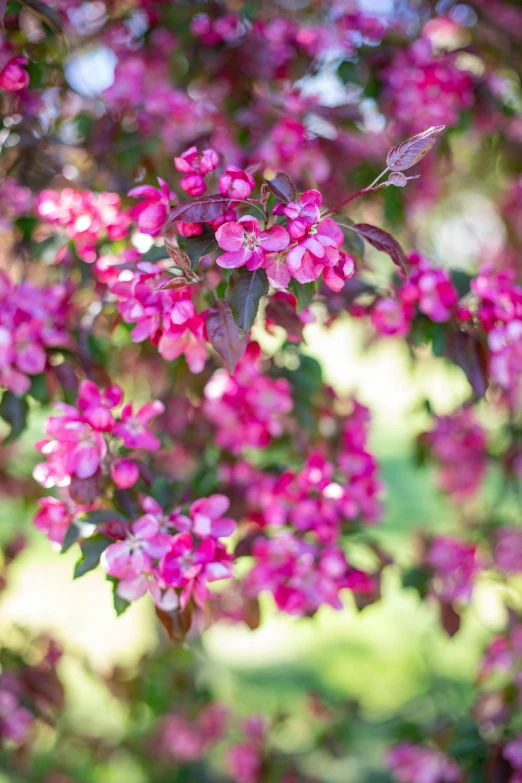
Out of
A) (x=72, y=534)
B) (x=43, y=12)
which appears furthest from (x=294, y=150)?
(x=72, y=534)

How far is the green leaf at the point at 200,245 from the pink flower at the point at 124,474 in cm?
31

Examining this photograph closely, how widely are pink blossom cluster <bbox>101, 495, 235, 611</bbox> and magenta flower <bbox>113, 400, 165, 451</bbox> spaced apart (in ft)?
0.38

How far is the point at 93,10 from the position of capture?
172 centimetres

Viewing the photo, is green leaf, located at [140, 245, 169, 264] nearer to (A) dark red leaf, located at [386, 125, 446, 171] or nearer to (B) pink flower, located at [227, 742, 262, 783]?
(A) dark red leaf, located at [386, 125, 446, 171]

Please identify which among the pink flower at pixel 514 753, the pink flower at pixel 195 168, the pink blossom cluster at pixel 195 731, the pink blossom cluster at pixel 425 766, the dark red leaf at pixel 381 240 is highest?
the pink flower at pixel 195 168

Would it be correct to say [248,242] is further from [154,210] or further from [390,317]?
[390,317]

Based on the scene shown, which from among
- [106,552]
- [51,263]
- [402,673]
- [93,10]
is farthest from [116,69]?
[402,673]

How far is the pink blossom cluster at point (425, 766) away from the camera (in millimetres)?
1598

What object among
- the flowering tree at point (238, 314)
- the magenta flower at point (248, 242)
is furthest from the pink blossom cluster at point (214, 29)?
the magenta flower at point (248, 242)

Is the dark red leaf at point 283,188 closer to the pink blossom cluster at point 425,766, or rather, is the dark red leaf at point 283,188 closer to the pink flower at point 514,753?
the pink flower at point 514,753

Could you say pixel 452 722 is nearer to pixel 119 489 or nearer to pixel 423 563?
pixel 423 563

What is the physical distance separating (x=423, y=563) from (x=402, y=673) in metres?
1.84

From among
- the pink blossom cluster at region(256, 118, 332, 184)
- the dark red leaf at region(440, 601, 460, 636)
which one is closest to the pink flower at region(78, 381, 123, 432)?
the pink blossom cluster at region(256, 118, 332, 184)

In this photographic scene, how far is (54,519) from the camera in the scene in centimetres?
104
